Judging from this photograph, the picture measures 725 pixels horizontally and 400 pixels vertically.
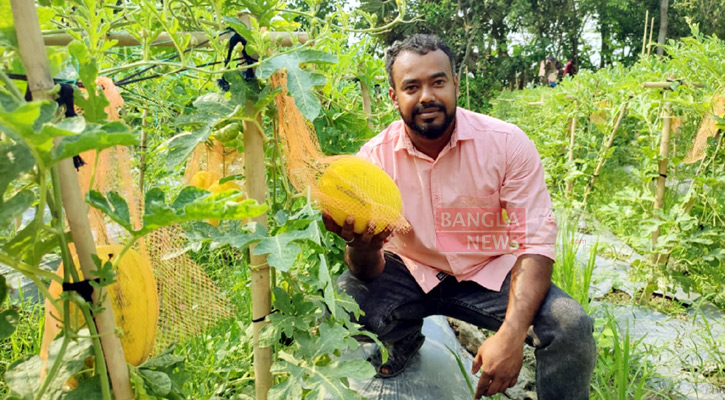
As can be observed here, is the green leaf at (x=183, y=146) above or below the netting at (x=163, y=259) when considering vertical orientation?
above

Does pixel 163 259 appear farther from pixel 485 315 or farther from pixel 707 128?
pixel 707 128

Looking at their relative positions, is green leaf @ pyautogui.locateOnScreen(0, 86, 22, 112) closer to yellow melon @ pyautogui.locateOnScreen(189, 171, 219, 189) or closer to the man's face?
yellow melon @ pyautogui.locateOnScreen(189, 171, 219, 189)

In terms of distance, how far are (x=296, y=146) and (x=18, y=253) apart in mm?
700

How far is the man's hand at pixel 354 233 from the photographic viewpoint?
153 cm

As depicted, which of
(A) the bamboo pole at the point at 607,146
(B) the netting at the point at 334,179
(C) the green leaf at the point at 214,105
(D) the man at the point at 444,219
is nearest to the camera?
(C) the green leaf at the point at 214,105

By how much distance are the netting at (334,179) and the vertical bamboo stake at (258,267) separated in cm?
9

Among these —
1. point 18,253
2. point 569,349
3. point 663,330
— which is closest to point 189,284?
point 18,253

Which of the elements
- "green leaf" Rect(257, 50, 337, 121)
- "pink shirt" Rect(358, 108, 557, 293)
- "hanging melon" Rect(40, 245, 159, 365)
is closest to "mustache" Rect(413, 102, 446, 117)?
"pink shirt" Rect(358, 108, 557, 293)

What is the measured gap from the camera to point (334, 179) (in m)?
1.43

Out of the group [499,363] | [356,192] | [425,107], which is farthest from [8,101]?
[425,107]

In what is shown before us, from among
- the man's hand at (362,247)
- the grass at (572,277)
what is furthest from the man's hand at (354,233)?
the grass at (572,277)

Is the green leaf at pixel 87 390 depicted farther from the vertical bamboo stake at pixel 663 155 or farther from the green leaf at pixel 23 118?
the vertical bamboo stake at pixel 663 155

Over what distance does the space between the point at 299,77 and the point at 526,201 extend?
1.31 m

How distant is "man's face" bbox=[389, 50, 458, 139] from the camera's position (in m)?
2.12
